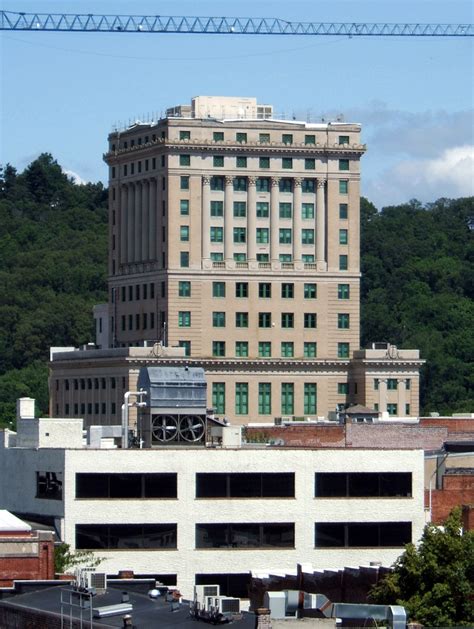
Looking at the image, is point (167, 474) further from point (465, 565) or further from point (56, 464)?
point (465, 565)

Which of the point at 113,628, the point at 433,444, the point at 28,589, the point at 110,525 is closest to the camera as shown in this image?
the point at 113,628

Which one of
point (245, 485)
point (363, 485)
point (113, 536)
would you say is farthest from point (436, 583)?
point (363, 485)

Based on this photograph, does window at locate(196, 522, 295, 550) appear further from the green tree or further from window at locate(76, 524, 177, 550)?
the green tree

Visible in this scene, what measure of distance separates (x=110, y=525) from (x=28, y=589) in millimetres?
26407

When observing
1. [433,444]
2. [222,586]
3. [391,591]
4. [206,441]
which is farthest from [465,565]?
[433,444]

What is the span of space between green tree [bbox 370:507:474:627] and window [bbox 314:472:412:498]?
2276cm

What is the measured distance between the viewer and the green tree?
83.8 metres

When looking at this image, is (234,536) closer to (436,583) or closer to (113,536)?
(113,536)

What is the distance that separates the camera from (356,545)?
111 metres

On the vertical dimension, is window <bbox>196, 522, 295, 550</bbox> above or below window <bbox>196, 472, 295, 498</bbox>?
below

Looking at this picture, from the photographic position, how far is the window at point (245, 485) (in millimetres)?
109250

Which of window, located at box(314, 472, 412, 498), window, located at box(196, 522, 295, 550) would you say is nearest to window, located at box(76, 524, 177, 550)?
window, located at box(196, 522, 295, 550)

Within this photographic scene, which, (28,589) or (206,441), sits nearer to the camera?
(28,589)

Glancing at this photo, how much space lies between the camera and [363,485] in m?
111
